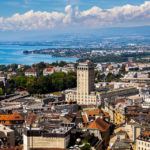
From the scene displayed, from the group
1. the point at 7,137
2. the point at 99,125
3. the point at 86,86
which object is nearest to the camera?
the point at 7,137

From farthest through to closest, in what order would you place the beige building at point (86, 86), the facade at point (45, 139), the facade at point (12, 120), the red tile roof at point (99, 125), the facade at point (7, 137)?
the beige building at point (86, 86) < the facade at point (12, 120) < the red tile roof at point (99, 125) < the facade at point (7, 137) < the facade at point (45, 139)

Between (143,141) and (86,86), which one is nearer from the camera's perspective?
(143,141)

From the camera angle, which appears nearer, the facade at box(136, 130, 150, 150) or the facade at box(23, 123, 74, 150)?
the facade at box(23, 123, 74, 150)

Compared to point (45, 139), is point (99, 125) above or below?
below

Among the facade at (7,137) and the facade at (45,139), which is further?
the facade at (7,137)

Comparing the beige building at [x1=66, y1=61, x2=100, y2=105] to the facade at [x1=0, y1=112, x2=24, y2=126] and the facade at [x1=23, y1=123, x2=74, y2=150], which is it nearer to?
the facade at [x1=0, y1=112, x2=24, y2=126]

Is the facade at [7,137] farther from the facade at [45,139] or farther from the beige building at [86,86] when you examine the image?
the beige building at [86,86]

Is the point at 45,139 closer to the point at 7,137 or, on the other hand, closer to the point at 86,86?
the point at 7,137

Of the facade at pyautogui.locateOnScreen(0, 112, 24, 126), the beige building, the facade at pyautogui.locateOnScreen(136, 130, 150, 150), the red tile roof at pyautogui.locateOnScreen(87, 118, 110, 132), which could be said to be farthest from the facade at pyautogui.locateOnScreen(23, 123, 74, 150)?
the beige building

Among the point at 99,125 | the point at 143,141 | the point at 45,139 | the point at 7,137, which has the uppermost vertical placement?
the point at 45,139

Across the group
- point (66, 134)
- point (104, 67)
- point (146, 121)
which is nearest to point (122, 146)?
point (66, 134)

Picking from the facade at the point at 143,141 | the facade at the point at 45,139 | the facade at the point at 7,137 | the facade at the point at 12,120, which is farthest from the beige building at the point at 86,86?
the facade at the point at 45,139

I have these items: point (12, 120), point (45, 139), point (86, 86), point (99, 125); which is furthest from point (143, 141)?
point (86, 86)

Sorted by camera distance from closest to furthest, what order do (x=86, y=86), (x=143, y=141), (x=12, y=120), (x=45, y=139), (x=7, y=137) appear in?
(x=45, y=139) < (x=143, y=141) < (x=7, y=137) < (x=12, y=120) < (x=86, y=86)
